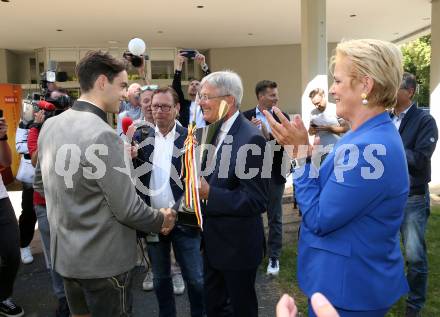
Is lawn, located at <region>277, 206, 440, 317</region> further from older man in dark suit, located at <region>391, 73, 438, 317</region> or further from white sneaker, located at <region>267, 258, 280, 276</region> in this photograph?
older man in dark suit, located at <region>391, 73, 438, 317</region>

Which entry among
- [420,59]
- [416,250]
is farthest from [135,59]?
[420,59]

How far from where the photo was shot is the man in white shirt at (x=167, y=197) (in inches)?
120

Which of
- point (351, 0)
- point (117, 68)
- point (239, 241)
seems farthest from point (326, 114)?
point (351, 0)

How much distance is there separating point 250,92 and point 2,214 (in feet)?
44.3

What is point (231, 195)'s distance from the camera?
2441mm

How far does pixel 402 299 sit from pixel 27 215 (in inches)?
163

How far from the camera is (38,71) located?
1511cm

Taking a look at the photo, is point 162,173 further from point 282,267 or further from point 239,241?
point 282,267

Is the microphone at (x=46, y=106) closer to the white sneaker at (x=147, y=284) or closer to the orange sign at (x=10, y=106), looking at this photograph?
the white sneaker at (x=147, y=284)

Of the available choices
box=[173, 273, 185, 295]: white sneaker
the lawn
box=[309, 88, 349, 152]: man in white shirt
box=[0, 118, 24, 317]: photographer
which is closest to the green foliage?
the lawn

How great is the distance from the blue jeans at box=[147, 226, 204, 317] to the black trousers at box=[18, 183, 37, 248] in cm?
235

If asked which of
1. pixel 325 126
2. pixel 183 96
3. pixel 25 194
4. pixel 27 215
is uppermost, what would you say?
pixel 183 96

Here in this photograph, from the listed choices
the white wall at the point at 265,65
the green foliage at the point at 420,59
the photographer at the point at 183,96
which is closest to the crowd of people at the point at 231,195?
the photographer at the point at 183,96

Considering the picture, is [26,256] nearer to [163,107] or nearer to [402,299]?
[163,107]
